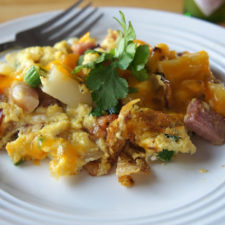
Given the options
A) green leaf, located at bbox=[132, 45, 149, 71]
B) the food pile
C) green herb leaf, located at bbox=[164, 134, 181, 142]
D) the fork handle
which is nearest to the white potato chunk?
the food pile

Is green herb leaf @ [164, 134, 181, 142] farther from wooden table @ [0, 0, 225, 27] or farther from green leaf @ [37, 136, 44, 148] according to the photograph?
wooden table @ [0, 0, 225, 27]

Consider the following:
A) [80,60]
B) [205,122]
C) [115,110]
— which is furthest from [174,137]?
[80,60]

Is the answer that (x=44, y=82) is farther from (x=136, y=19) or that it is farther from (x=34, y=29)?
(x=136, y=19)

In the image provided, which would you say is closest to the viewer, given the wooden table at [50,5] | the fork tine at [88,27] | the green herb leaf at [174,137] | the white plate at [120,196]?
the white plate at [120,196]

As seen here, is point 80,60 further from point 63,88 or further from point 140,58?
point 140,58

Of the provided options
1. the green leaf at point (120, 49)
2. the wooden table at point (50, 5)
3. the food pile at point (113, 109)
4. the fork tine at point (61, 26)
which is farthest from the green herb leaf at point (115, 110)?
the wooden table at point (50, 5)

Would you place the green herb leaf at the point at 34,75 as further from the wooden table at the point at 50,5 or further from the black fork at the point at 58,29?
the wooden table at the point at 50,5

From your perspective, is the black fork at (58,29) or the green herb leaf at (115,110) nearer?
the green herb leaf at (115,110)

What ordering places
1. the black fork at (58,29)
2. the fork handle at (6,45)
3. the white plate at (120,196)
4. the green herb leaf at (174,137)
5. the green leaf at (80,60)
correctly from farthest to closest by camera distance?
1. the black fork at (58,29)
2. the fork handle at (6,45)
3. the green leaf at (80,60)
4. the green herb leaf at (174,137)
5. the white plate at (120,196)
